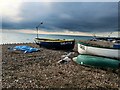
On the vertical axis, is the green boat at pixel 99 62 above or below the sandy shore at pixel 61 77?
above

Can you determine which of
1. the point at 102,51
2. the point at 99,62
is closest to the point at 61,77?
the point at 99,62

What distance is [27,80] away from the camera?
14039mm

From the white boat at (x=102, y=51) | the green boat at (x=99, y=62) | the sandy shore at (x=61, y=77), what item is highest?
the white boat at (x=102, y=51)

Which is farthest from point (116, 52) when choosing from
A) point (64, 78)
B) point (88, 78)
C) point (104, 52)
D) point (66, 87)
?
point (66, 87)

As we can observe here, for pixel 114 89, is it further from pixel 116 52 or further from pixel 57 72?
pixel 116 52

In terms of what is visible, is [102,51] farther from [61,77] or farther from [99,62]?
[61,77]

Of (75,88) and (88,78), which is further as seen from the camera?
(88,78)

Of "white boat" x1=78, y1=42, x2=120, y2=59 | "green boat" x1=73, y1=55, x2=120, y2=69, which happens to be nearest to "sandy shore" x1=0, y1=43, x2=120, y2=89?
"green boat" x1=73, y1=55, x2=120, y2=69

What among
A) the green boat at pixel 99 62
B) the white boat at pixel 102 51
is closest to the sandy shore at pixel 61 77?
the green boat at pixel 99 62

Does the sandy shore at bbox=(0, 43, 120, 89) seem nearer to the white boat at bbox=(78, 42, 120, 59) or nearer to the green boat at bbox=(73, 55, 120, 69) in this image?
the green boat at bbox=(73, 55, 120, 69)

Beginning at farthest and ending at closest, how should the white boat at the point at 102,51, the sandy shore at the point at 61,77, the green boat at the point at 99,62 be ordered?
the white boat at the point at 102,51 → the green boat at the point at 99,62 → the sandy shore at the point at 61,77

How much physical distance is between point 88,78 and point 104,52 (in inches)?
382

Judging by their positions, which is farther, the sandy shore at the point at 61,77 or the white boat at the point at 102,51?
the white boat at the point at 102,51

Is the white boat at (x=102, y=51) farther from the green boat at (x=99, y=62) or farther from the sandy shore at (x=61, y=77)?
the sandy shore at (x=61, y=77)
